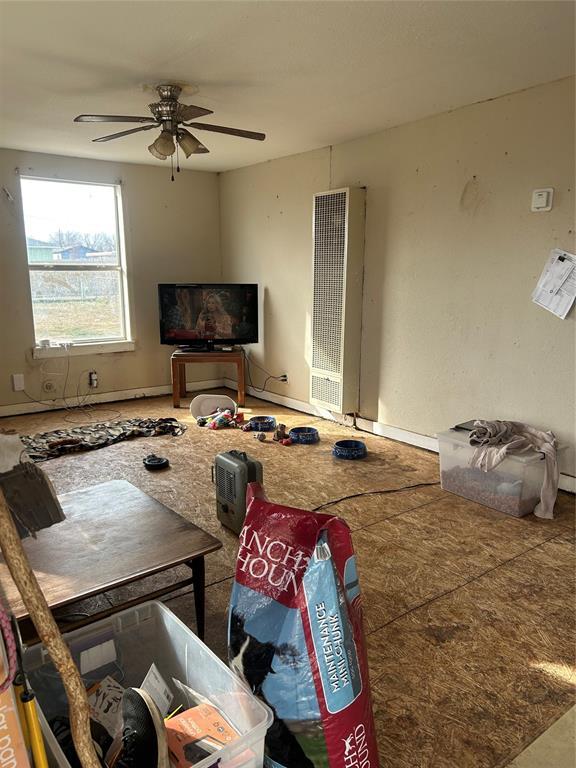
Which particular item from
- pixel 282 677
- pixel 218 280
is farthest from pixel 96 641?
pixel 218 280

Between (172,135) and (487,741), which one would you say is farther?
(172,135)

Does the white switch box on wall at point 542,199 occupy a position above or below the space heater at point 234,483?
above

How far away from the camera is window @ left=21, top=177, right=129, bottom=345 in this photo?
4.91m

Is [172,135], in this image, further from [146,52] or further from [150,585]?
[150,585]

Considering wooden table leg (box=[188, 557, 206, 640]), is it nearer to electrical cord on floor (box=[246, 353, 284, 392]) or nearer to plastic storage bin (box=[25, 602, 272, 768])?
plastic storage bin (box=[25, 602, 272, 768])

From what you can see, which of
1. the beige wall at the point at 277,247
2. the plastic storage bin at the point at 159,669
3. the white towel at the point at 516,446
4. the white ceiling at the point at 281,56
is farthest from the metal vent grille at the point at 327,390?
the plastic storage bin at the point at 159,669

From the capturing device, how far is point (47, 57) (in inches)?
102

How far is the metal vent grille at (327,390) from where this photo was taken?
14.8 feet

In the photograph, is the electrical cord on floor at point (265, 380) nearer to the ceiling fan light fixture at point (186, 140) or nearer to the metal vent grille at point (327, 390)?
the metal vent grille at point (327, 390)

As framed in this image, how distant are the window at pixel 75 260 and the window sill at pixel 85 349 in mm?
72

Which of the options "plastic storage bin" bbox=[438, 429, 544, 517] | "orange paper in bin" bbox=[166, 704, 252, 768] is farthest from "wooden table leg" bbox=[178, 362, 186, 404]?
"orange paper in bin" bbox=[166, 704, 252, 768]

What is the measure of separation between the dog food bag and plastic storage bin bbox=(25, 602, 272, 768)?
7 cm

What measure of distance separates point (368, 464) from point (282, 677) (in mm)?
2667

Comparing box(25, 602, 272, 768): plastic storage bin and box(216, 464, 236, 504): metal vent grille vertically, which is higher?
box(25, 602, 272, 768): plastic storage bin
